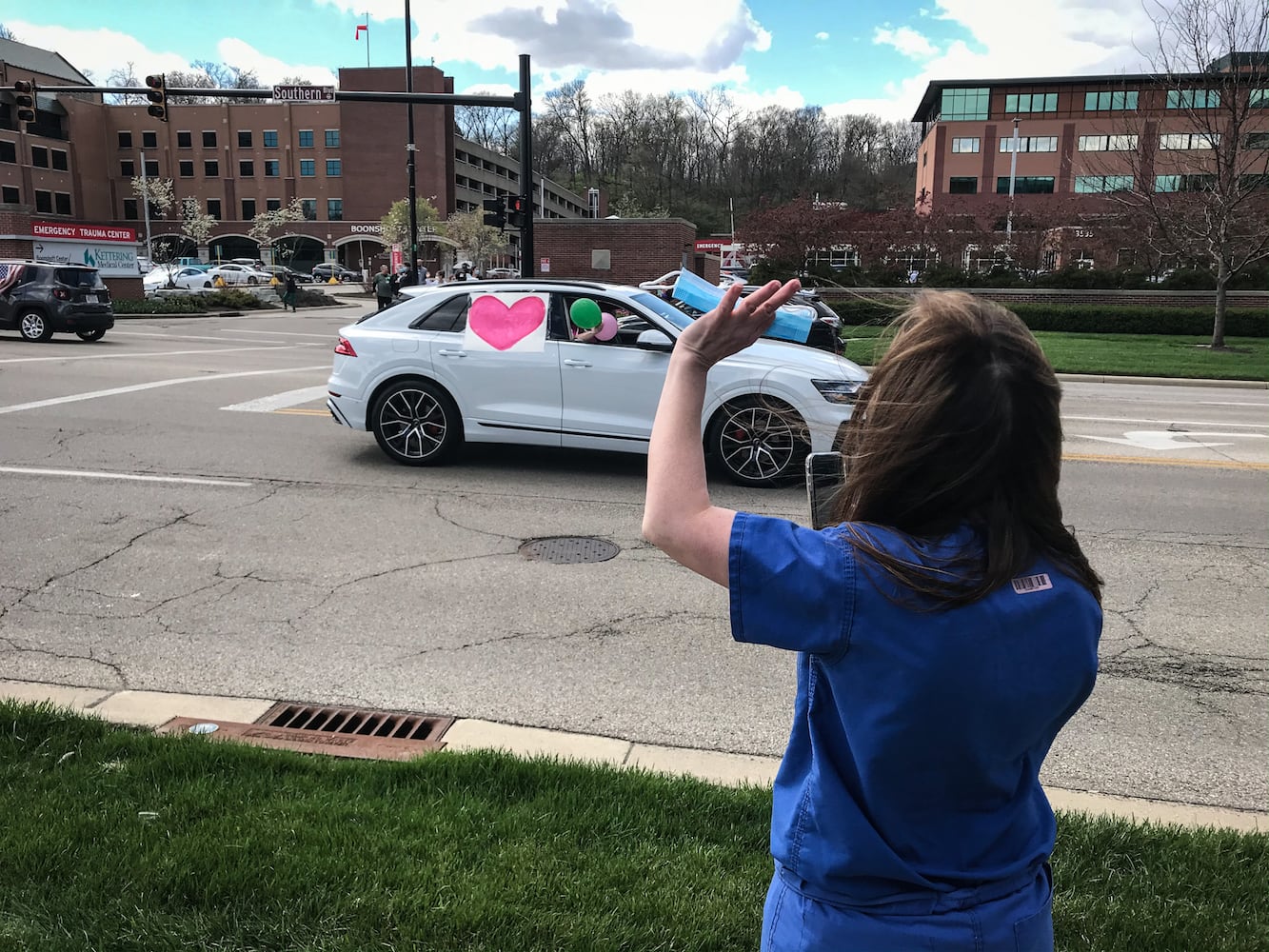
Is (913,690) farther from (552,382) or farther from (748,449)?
(552,382)

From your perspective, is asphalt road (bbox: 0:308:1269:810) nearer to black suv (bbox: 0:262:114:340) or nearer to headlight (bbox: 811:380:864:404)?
headlight (bbox: 811:380:864:404)

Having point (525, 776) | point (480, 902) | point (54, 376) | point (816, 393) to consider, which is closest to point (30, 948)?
point (480, 902)

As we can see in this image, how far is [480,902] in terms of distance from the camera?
2744 mm

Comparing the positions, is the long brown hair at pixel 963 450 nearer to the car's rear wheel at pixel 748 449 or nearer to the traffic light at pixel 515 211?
the car's rear wheel at pixel 748 449

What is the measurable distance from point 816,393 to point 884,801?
22.6 ft

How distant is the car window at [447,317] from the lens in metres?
9.02

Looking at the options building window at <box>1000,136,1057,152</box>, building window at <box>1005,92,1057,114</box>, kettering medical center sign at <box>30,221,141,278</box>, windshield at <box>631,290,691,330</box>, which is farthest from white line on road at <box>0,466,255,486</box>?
building window at <box>1005,92,1057,114</box>

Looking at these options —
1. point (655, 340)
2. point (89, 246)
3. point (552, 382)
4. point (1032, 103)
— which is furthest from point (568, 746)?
point (1032, 103)

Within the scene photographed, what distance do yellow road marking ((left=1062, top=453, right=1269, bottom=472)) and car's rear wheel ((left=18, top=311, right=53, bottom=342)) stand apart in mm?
19106

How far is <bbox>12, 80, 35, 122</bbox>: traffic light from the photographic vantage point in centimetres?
2156

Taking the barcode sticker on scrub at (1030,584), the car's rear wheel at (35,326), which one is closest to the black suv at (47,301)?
the car's rear wheel at (35,326)

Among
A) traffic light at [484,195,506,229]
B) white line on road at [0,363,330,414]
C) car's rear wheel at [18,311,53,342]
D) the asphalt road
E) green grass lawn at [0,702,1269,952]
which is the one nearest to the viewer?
green grass lawn at [0,702,1269,952]

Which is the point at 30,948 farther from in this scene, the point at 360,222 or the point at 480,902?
the point at 360,222

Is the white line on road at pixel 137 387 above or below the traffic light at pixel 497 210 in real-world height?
below
